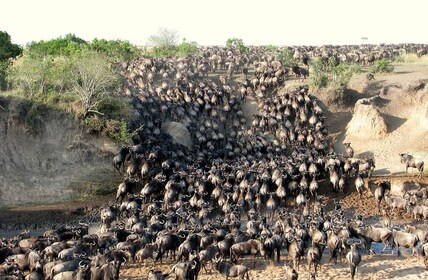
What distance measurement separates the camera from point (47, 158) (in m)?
28.3

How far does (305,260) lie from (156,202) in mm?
7785

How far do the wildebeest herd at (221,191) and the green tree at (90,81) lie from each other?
2.76 meters

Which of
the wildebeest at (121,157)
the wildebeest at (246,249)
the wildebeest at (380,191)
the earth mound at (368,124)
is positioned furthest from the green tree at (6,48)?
the wildebeest at (380,191)

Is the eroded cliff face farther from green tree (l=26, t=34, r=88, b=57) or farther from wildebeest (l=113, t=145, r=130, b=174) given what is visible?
green tree (l=26, t=34, r=88, b=57)

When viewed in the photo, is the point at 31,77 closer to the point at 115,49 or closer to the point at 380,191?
the point at 115,49

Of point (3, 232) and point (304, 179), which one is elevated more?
point (304, 179)

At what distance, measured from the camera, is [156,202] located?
2325 centimetres

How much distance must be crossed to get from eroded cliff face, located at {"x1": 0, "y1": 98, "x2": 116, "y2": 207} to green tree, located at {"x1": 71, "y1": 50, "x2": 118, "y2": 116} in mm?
1491

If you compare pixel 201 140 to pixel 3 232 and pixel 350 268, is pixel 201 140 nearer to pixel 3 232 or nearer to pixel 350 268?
pixel 3 232

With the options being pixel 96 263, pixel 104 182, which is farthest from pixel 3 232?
pixel 96 263

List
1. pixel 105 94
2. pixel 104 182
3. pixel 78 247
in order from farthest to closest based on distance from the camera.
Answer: pixel 105 94
pixel 104 182
pixel 78 247

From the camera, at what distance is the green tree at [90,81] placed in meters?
29.7

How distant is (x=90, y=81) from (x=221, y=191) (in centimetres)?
1143

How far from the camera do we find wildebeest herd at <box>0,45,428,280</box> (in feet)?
57.1
